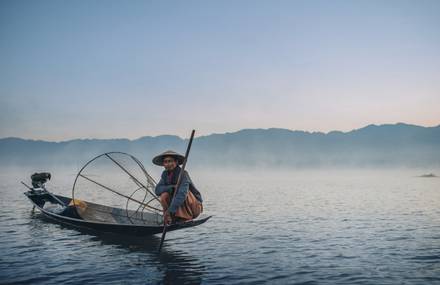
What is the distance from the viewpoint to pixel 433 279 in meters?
9.80

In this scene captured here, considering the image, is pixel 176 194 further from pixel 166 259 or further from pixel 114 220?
pixel 114 220

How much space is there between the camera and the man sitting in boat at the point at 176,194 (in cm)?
1141

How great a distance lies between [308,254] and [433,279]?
4.19 meters

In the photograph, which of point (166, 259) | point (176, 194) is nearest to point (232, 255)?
point (166, 259)

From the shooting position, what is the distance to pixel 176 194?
1130cm

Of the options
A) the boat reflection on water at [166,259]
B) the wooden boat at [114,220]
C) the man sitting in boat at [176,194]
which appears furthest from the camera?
the wooden boat at [114,220]

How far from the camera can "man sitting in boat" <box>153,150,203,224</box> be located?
1141cm

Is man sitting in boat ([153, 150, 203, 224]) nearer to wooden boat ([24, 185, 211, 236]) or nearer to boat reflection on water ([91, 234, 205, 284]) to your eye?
wooden boat ([24, 185, 211, 236])

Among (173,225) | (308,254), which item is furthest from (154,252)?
(308,254)

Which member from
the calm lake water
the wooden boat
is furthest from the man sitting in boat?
the calm lake water

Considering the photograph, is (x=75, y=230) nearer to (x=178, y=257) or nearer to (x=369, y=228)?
(x=178, y=257)

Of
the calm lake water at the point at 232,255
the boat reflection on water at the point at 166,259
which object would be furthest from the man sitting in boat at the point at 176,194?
the calm lake water at the point at 232,255

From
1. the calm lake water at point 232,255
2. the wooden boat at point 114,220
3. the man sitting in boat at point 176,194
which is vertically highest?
the man sitting in boat at point 176,194

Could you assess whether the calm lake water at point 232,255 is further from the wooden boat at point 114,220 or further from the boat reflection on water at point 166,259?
the wooden boat at point 114,220
